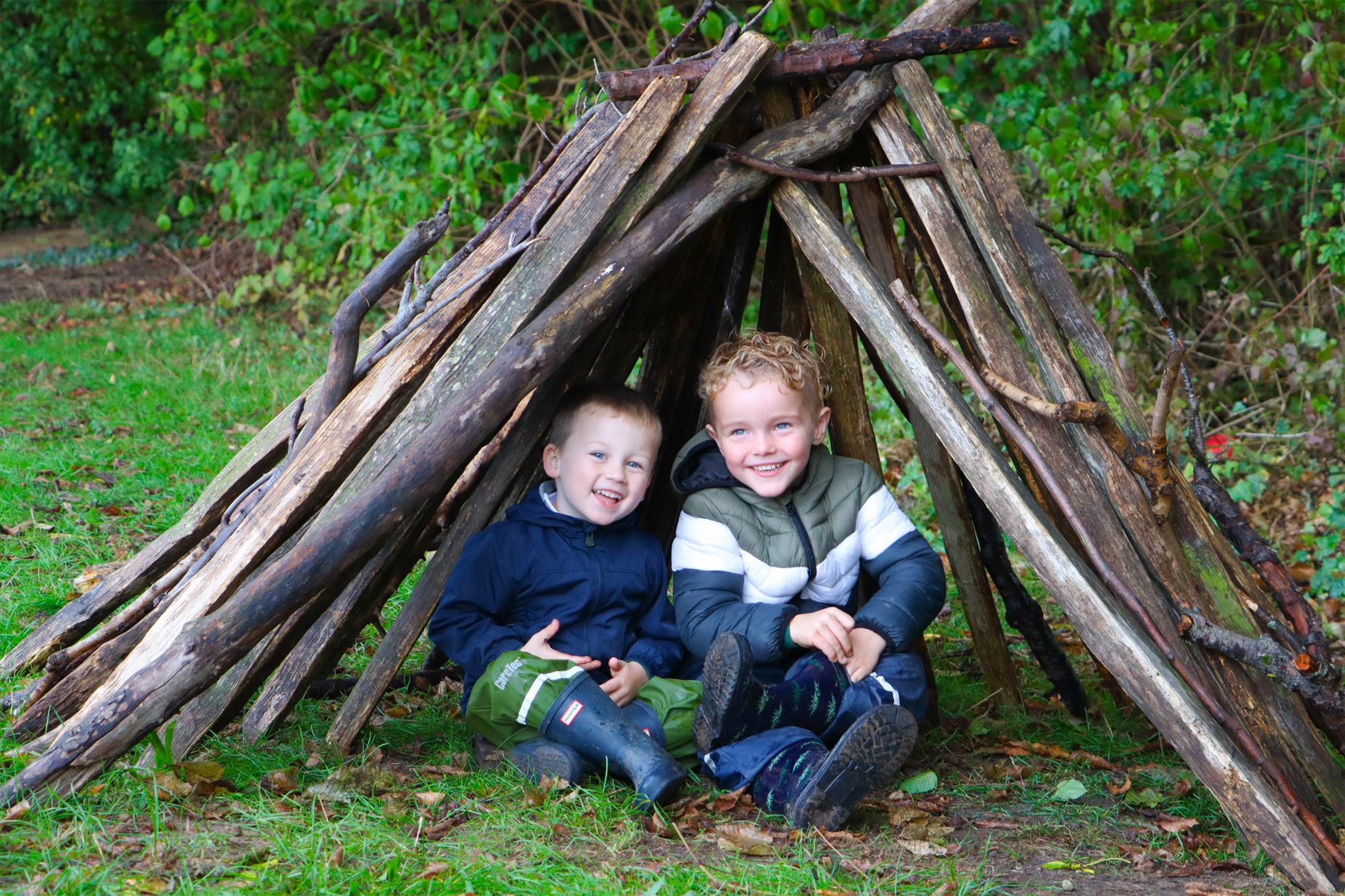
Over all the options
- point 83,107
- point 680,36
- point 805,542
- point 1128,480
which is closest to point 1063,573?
point 1128,480

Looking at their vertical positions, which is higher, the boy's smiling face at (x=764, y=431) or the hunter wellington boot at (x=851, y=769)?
the boy's smiling face at (x=764, y=431)

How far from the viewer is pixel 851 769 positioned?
105 inches

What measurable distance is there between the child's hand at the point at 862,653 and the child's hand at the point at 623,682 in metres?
0.53

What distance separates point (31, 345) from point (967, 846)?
28.0ft

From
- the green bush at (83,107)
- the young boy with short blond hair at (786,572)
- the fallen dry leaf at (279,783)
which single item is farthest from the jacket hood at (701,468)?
the green bush at (83,107)

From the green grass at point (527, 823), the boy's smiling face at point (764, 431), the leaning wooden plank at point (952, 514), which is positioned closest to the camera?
the green grass at point (527, 823)

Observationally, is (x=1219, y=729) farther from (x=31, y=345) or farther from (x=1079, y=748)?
(x=31, y=345)

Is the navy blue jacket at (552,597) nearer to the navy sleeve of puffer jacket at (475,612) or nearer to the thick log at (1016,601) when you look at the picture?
the navy sleeve of puffer jacket at (475,612)

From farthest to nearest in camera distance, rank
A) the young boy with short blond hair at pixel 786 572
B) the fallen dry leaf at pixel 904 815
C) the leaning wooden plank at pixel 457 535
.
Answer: the leaning wooden plank at pixel 457 535
the young boy with short blond hair at pixel 786 572
the fallen dry leaf at pixel 904 815

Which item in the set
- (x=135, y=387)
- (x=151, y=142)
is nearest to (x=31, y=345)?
(x=135, y=387)

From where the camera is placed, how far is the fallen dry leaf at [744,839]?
2586 millimetres

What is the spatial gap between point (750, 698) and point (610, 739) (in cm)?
35

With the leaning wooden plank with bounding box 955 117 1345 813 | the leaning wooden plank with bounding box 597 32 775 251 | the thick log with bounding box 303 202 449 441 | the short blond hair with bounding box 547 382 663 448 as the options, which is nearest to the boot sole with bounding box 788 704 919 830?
the leaning wooden plank with bounding box 955 117 1345 813

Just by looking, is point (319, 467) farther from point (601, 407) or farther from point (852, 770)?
point (852, 770)
